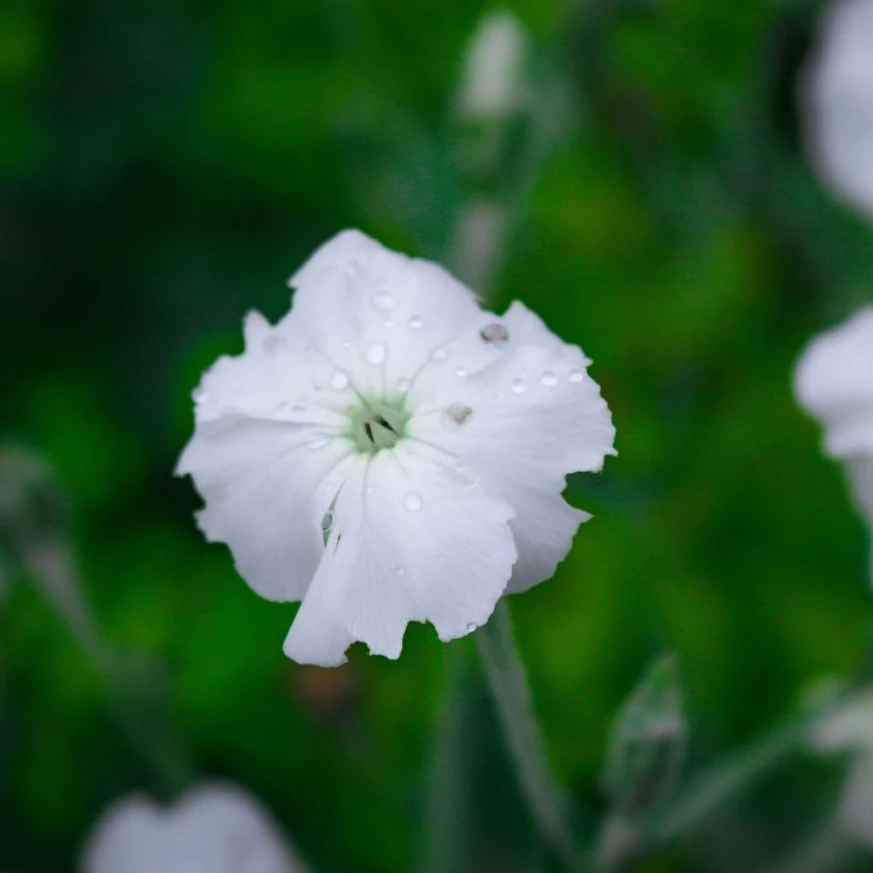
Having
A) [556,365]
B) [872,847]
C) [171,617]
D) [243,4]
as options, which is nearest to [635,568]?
[872,847]

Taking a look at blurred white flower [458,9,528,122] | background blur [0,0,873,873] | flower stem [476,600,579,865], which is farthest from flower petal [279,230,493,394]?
blurred white flower [458,9,528,122]

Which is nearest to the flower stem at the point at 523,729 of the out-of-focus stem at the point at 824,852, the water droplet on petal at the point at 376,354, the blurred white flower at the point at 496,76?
the water droplet on petal at the point at 376,354

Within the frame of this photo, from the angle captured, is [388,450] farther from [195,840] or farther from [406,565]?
[195,840]

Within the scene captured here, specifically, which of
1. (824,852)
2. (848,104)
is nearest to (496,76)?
(848,104)

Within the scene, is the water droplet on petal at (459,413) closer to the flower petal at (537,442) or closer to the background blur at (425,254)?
the flower petal at (537,442)

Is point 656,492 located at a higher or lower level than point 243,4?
lower

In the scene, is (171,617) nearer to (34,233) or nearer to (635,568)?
(635,568)
